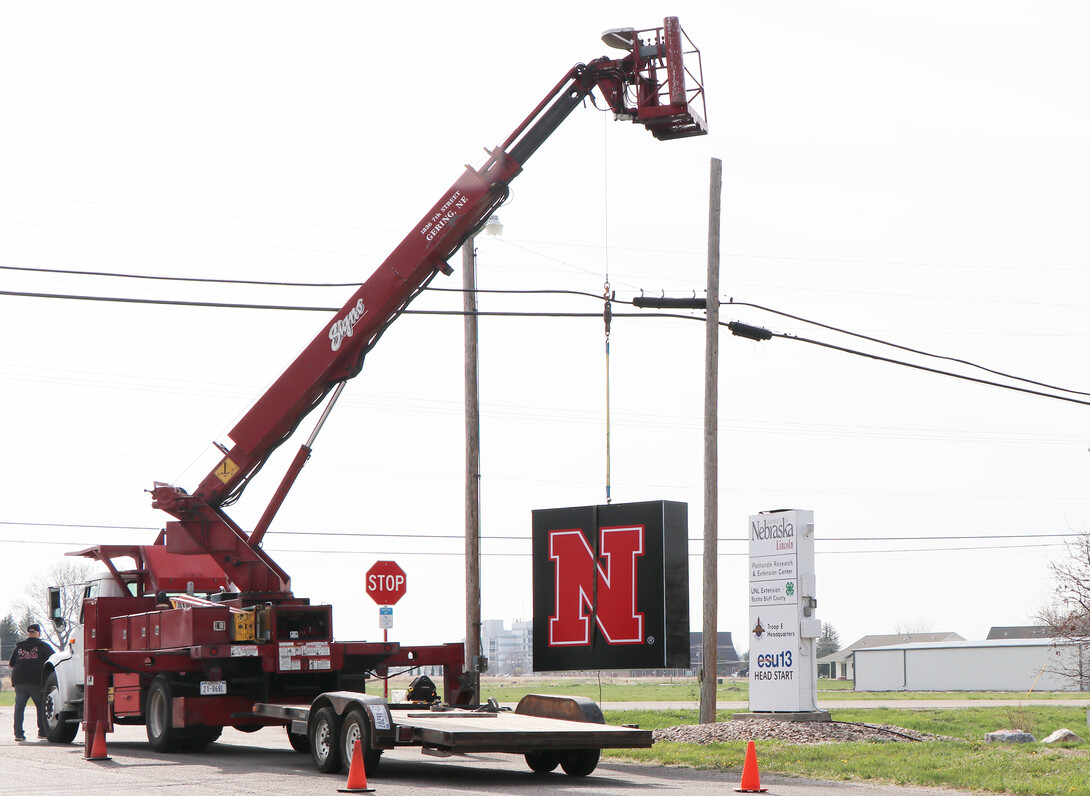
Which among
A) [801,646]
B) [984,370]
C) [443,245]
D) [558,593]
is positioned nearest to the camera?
[443,245]

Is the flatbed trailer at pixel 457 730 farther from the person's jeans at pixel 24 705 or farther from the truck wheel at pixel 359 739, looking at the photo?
the person's jeans at pixel 24 705

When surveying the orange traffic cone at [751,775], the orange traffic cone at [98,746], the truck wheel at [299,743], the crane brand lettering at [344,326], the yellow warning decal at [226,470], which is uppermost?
the crane brand lettering at [344,326]

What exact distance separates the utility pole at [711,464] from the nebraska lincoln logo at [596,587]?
1902mm

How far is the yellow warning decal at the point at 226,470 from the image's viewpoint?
18.1m

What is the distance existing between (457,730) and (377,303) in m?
6.88

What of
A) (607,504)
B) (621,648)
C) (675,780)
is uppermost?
(607,504)

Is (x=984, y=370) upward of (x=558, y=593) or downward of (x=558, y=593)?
upward

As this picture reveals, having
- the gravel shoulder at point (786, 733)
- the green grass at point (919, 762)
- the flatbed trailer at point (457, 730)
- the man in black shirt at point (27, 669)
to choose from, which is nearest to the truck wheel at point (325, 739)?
the flatbed trailer at point (457, 730)

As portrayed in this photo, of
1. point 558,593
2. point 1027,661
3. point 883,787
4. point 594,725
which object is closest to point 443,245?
point 558,593

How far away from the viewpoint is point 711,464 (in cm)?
2030

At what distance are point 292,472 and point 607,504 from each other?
4.67 m

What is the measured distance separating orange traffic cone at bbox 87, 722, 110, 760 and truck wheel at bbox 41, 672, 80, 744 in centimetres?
368

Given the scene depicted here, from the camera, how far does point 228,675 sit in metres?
16.5

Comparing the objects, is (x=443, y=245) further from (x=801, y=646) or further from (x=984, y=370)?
(x=984, y=370)
